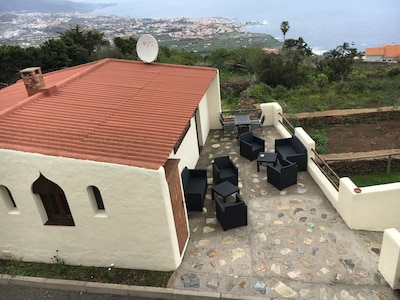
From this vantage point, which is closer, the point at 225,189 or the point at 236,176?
the point at 225,189

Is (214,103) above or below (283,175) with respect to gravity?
above

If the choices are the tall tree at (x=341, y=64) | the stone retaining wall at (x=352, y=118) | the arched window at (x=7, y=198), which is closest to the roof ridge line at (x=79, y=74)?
the arched window at (x=7, y=198)

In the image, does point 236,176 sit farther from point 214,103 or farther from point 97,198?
point 214,103

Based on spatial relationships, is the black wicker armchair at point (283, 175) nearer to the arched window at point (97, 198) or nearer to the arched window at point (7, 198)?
the arched window at point (97, 198)

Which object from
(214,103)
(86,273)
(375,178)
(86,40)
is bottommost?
(375,178)

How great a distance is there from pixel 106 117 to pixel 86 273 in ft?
13.0

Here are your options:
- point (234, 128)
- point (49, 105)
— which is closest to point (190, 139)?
point (234, 128)

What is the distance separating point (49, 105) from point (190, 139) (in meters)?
4.92

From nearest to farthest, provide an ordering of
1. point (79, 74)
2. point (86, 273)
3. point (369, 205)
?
point (86, 273), point (369, 205), point (79, 74)

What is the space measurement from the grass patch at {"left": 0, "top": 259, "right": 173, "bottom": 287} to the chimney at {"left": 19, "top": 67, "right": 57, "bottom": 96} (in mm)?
4929

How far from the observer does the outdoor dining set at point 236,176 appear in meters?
8.63

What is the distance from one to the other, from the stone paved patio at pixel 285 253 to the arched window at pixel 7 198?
4368 millimetres

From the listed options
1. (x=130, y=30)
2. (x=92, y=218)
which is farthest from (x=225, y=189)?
(x=130, y=30)

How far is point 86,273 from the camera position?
7.72 metres
